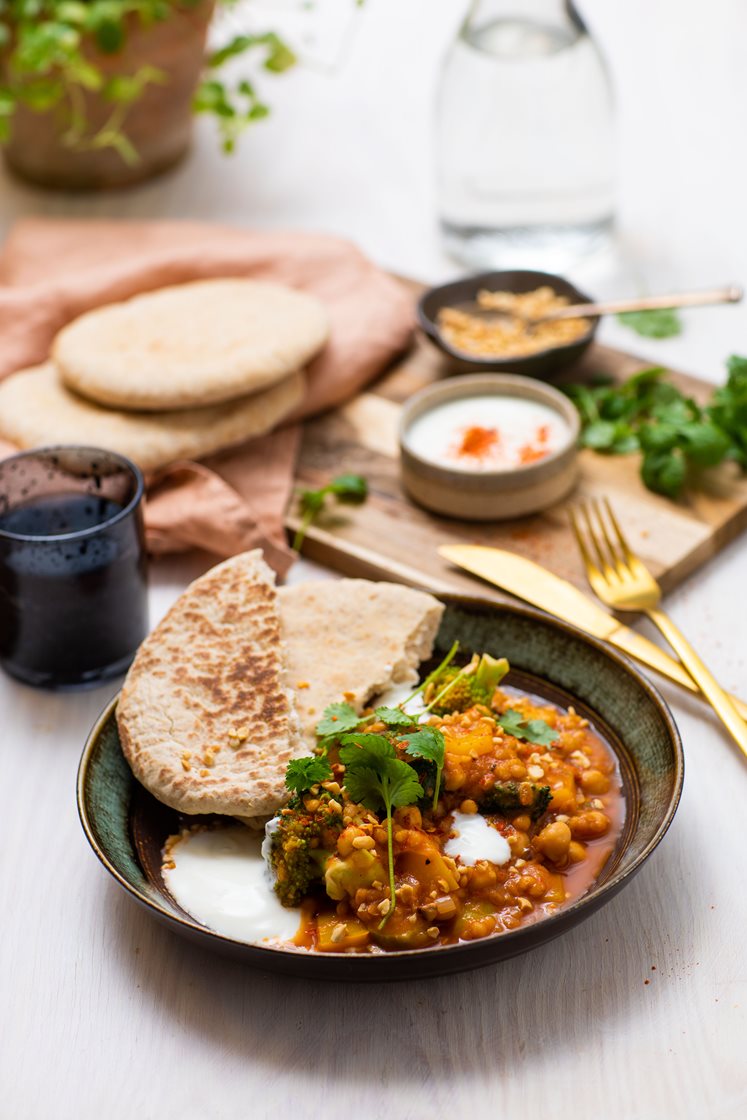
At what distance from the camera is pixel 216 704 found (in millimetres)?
2365

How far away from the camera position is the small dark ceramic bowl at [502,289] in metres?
3.55

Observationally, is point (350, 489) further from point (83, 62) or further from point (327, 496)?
point (83, 62)

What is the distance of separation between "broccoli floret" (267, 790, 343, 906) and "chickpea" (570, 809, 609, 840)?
42cm

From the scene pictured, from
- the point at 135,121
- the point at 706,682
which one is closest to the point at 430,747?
the point at 706,682

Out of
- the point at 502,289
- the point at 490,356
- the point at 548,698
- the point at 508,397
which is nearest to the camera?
the point at 548,698

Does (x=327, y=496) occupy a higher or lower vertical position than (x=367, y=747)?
lower

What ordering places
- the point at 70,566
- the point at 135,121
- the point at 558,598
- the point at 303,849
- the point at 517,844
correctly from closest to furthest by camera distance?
the point at 303,849 → the point at 517,844 → the point at 70,566 → the point at 558,598 → the point at 135,121

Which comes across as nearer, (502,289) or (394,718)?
(394,718)

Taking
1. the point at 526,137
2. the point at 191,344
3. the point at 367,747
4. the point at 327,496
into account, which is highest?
the point at 526,137

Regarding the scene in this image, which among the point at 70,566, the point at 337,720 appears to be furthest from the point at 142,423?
the point at 337,720

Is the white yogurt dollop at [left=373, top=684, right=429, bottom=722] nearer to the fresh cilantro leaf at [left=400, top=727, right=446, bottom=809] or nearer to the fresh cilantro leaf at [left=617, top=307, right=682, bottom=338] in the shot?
the fresh cilantro leaf at [left=400, top=727, right=446, bottom=809]

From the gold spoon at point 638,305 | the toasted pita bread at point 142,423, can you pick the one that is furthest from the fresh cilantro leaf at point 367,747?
the gold spoon at point 638,305

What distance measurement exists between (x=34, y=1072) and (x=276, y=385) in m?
1.91

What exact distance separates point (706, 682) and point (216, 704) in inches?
37.3
